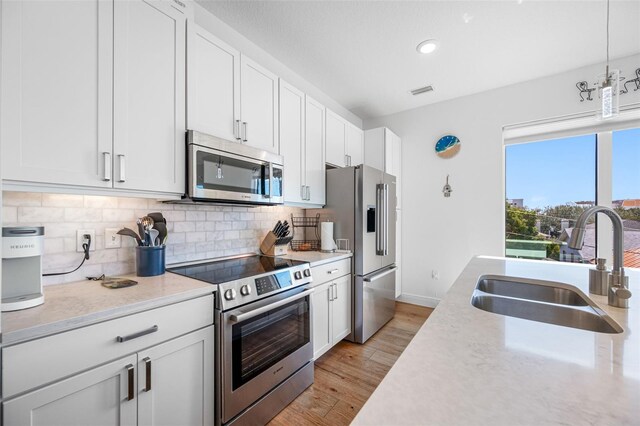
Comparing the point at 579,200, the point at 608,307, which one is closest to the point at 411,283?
the point at 579,200

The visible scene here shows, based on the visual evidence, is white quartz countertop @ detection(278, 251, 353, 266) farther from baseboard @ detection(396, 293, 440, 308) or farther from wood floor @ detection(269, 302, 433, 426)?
baseboard @ detection(396, 293, 440, 308)

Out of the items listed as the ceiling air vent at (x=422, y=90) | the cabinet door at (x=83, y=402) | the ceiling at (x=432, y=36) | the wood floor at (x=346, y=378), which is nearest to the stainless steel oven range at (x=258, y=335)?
the wood floor at (x=346, y=378)

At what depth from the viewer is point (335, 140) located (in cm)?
303

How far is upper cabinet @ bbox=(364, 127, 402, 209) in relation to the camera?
136 inches

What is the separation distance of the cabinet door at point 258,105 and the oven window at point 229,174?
22 centimetres

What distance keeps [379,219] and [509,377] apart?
2291mm

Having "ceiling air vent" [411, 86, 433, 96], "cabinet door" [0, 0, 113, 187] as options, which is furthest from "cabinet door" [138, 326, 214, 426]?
"ceiling air vent" [411, 86, 433, 96]

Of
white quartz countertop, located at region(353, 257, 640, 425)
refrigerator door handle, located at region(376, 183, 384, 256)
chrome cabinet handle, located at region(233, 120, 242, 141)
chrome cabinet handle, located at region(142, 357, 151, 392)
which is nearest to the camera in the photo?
white quartz countertop, located at region(353, 257, 640, 425)

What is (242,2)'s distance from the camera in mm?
1934

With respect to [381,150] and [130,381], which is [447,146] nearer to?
[381,150]

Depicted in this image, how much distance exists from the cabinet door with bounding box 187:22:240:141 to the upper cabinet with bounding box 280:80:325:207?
0.49m

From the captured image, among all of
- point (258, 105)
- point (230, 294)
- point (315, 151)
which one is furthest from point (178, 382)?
point (315, 151)

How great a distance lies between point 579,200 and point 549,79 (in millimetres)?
1352

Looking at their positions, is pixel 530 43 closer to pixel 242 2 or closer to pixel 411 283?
pixel 242 2
